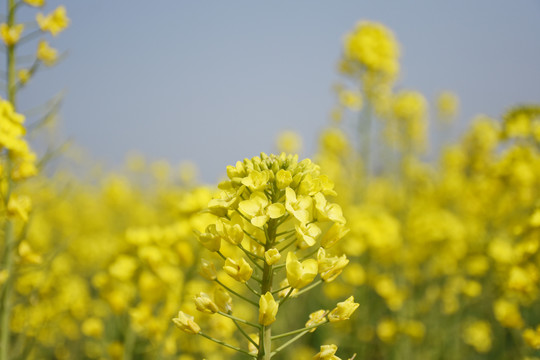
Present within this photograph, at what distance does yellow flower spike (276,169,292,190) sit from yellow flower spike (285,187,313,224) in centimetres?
3

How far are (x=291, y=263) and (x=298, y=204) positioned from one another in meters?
0.19

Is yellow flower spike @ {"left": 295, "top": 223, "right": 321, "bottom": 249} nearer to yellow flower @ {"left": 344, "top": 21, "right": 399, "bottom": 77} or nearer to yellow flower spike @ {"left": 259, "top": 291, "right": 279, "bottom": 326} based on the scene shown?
yellow flower spike @ {"left": 259, "top": 291, "right": 279, "bottom": 326}

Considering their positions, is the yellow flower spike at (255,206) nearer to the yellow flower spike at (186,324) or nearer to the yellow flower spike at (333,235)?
the yellow flower spike at (333,235)

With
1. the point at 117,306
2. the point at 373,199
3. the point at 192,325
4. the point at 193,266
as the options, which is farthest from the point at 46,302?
the point at 373,199

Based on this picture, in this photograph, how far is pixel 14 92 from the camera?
2.15 m

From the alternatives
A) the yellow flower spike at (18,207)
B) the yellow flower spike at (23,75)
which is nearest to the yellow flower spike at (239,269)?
the yellow flower spike at (18,207)

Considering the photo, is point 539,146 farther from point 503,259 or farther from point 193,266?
point 193,266

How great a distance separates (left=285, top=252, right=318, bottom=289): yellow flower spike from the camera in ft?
3.96

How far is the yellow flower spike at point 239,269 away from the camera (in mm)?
1251

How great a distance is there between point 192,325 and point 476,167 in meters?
7.40

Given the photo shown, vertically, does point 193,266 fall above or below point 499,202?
below

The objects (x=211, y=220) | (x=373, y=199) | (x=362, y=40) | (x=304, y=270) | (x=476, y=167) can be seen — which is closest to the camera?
(x=304, y=270)

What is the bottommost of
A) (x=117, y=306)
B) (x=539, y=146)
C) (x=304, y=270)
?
(x=304, y=270)

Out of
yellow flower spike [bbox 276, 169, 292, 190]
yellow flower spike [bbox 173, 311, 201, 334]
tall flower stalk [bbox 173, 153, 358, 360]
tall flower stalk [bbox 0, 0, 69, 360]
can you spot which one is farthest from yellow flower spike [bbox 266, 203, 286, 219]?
tall flower stalk [bbox 0, 0, 69, 360]
